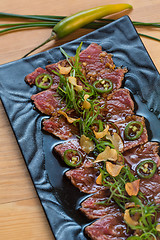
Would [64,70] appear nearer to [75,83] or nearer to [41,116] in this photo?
[75,83]

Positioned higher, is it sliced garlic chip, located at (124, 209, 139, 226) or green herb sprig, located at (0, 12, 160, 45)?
green herb sprig, located at (0, 12, 160, 45)

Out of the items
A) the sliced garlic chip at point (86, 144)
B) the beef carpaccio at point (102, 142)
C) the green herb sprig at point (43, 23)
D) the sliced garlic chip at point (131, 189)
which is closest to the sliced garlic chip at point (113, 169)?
the beef carpaccio at point (102, 142)

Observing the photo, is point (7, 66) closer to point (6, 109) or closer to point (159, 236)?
point (6, 109)

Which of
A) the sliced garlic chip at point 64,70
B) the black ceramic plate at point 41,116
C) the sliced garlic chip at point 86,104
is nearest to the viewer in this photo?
the black ceramic plate at point 41,116

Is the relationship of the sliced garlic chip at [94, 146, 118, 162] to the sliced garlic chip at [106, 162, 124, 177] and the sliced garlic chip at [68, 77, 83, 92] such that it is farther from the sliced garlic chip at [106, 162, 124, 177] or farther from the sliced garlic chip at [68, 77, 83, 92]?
the sliced garlic chip at [68, 77, 83, 92]

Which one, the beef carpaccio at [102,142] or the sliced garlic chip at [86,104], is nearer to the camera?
the beef carpaccio at [102,142]

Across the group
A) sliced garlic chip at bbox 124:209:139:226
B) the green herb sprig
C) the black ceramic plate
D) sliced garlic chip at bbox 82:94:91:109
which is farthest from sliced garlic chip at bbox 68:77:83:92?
sliced garlic chip at bbox 124:209:139:226

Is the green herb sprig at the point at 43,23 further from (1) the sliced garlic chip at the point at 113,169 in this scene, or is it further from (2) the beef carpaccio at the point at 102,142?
(1) the sliced garlic chip at the point at 113,169
